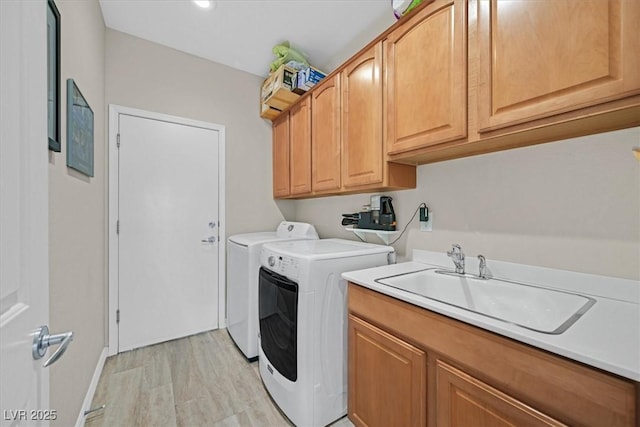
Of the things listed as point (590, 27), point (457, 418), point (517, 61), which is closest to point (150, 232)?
point (457, 418)

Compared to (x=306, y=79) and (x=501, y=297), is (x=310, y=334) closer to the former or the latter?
(x=501, y=297)

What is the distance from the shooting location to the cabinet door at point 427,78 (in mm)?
1200

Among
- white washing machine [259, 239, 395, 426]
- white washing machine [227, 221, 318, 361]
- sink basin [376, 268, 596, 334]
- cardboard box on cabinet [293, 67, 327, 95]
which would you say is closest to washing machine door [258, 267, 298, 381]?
white washing machine [259, 239, 395, 426]

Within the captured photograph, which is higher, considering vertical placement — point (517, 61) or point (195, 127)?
point (195, 127)

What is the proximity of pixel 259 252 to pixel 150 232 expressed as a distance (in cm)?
110

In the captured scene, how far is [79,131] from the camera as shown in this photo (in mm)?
1452

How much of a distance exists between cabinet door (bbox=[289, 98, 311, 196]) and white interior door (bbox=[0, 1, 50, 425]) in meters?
1.80

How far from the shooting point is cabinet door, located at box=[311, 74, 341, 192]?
197 centimetres

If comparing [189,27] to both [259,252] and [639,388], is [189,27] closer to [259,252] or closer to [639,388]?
[259,252]

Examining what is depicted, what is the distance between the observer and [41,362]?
58 centimetres

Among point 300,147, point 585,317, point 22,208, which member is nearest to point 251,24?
point 300,147

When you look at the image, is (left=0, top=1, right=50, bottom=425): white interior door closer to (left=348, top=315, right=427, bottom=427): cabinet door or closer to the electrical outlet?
(left=348, top=315, right=427, bottom=427): cabinet door

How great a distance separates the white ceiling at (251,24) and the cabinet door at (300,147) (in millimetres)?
588

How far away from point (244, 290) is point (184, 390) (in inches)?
29.3
